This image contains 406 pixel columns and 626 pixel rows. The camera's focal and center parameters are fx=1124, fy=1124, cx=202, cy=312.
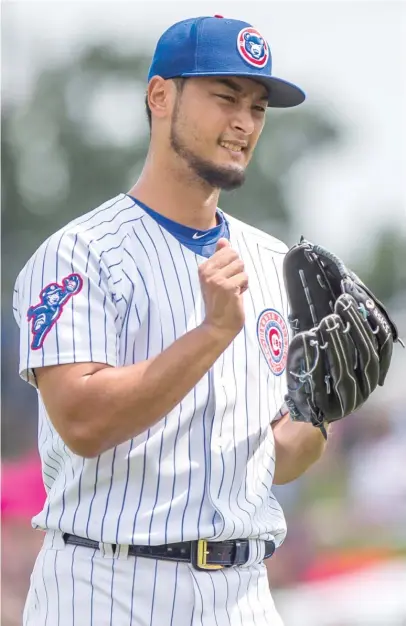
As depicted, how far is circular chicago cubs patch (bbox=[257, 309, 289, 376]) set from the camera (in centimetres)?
203

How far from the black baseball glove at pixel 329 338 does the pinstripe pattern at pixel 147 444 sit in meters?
0.10

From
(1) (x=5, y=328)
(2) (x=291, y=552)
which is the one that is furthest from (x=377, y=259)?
(1) (x=5, y=328)

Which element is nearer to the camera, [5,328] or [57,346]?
[57,346]

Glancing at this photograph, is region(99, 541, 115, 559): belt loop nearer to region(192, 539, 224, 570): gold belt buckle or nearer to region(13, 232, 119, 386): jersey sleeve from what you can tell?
region(192, 539, 224, 570): gold belt buckle

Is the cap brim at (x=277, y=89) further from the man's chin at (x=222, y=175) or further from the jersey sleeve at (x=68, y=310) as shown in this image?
the jersey sleeve at (x=68, y=310)

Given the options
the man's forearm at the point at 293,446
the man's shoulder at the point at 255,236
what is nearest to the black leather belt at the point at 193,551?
the man's forearm at the point at 293,446

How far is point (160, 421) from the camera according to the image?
72.8 inches

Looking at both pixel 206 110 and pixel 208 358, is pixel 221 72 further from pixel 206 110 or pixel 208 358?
pixel 208 358

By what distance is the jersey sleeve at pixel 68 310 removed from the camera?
5.85 ft

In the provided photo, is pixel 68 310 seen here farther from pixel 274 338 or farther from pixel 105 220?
pixel 274 338

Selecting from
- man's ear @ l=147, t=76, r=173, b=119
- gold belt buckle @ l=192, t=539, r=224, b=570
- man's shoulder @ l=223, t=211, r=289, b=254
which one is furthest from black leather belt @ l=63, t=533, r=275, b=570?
man's ear @ l=147, t=76, r=173, b=119

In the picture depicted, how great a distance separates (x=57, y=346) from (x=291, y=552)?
3823mm

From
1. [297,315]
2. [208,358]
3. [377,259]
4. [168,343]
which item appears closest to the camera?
[208,358]

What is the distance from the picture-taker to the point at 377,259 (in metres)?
5.91
